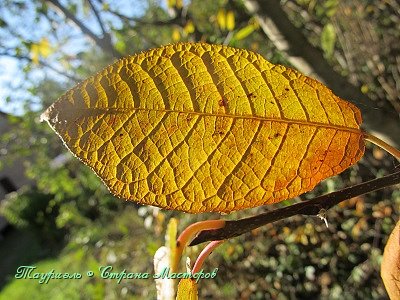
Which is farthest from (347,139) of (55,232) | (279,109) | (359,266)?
(55,232)

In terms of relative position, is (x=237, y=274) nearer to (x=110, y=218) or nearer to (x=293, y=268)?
(x=293, y=268)

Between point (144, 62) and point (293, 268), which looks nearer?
point (144, 62)

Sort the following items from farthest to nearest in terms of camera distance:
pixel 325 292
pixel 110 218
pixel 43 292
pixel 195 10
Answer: pixel 43 292 → pixel 110 218 → pixel 195 10 → pixel 325 292

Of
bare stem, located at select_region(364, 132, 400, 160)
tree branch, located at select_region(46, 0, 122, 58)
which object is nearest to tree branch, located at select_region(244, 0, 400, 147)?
bare stem, located at select_region(364, 132, 400, 160)

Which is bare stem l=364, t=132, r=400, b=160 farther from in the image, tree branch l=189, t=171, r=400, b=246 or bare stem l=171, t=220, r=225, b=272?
bare stem l=171, t=220, r=225, b=272

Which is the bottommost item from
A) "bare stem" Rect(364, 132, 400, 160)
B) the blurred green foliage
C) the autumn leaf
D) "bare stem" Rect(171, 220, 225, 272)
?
the blurred green foliage

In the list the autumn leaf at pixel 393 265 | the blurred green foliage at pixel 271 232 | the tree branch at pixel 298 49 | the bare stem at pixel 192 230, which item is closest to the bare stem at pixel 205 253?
the bare stem at pixel 192 230
